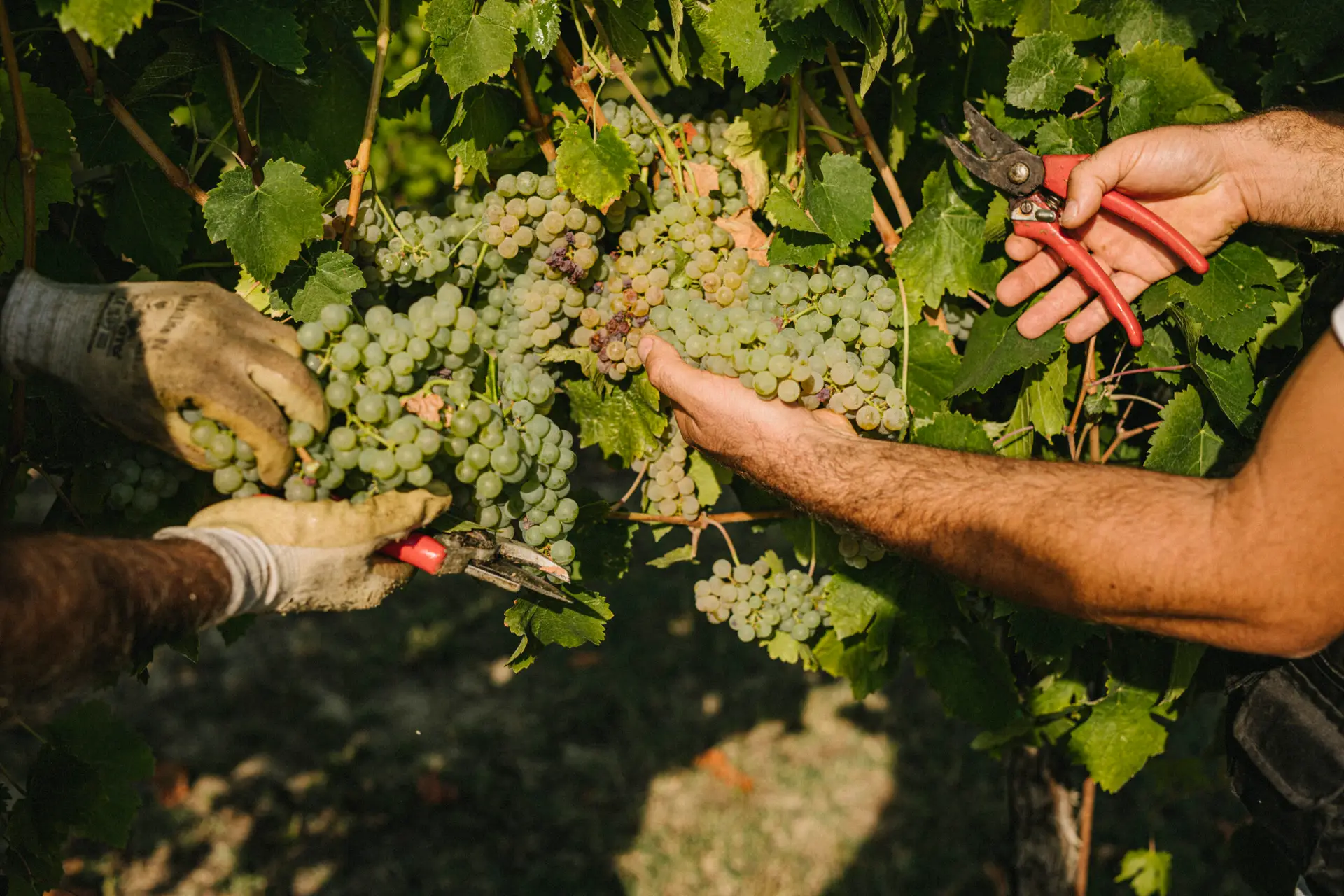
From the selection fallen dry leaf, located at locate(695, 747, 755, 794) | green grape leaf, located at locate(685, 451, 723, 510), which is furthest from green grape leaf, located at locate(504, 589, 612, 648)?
fallen dry leaf, located at locate(695, 747, 755, 794)

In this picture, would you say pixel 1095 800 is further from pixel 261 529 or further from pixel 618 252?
pixel 261 529

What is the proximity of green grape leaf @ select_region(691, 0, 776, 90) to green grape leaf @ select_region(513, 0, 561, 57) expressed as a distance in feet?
1.04

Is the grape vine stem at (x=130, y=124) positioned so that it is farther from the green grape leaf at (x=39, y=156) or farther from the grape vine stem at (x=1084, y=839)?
the grape vine stem at (x=1084, y=839)

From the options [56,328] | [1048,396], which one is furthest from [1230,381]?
[56,328]

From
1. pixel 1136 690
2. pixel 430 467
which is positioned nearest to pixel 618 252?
pixel 430 467

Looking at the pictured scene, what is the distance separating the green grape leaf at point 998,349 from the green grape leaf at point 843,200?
1.27ft

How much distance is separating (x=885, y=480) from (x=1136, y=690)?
39.9 inches

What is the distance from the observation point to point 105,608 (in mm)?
1270

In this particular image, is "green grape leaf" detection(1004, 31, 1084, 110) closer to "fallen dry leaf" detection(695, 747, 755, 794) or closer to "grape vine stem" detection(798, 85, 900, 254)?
"grape vine stem" detection(798, 85, 900, 254)

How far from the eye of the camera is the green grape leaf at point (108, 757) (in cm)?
215

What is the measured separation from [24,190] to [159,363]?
0.53m

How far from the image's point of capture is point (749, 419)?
1971mm

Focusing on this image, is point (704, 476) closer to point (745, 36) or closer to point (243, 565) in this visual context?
point (745, 36)

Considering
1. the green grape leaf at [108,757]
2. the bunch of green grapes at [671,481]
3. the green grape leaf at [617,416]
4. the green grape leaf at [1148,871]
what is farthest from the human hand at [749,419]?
the green grape leaf at [1148,871]
